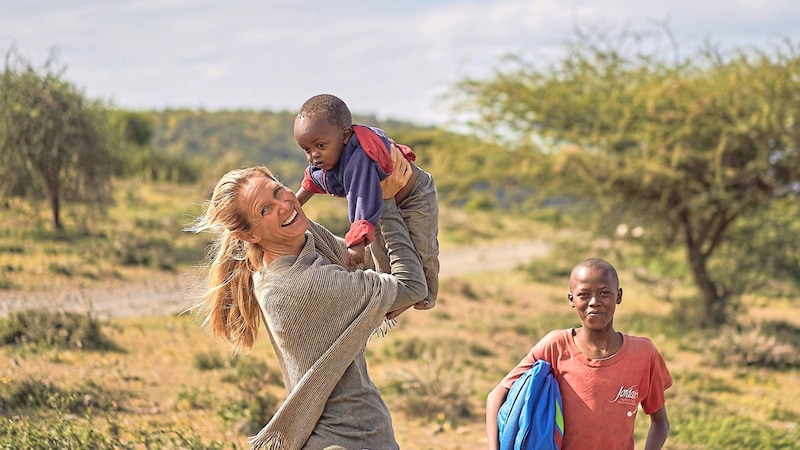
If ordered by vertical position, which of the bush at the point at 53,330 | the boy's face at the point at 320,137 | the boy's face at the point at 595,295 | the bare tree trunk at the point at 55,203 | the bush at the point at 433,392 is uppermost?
the boy's face at the point at 320,137

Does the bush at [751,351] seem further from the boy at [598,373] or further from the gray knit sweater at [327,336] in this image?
the gray knit sweater at [327,336]

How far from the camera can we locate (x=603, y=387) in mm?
3232

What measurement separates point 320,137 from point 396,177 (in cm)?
29

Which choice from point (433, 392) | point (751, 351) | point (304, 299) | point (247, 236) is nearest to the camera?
point (304, 299)

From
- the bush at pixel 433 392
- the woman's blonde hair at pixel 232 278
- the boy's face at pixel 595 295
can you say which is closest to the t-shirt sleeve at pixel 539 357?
the boy's face at pixel 595 295

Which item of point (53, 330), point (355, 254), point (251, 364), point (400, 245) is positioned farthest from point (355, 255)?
point (53, 330)

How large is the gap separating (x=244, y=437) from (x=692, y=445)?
12.0 feet

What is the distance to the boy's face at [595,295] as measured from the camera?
323cm

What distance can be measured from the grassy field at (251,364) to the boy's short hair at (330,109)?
2643 mm

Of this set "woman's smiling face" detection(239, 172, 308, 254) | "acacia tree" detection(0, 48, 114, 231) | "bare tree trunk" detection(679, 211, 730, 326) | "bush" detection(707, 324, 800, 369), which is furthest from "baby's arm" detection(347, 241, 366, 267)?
"acacia tree" detection(0, 48, 114, 231)

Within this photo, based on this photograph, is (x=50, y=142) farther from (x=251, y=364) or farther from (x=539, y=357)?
(x=539, y=357)

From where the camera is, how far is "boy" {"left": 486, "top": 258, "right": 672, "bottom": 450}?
3232mm

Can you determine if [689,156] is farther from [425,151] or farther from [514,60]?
[425,151]

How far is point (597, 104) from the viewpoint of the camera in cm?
1383
